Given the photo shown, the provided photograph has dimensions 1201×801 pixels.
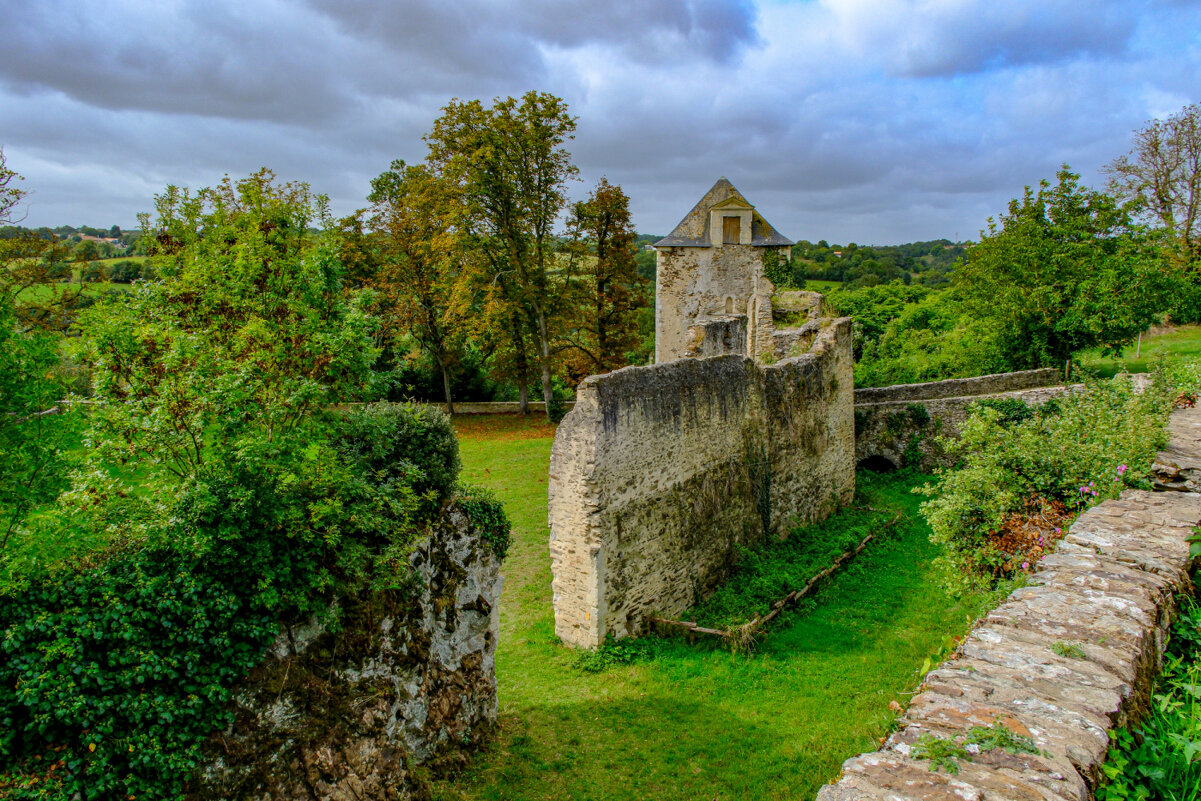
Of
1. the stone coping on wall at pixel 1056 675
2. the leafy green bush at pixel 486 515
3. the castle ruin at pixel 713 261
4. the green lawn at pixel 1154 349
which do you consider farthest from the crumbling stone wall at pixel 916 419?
the stone coping on wall at pixel 1056 675

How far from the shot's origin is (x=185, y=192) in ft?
27.2

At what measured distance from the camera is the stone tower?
26.1 meters

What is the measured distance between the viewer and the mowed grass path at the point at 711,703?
8.14 m

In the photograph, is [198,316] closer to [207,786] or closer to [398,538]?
[398,538]

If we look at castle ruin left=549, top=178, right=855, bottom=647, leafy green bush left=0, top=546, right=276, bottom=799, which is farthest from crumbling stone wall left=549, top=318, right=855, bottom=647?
leafy green bush left=0, top=546, right=276, bottom=799

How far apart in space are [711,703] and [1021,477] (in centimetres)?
516

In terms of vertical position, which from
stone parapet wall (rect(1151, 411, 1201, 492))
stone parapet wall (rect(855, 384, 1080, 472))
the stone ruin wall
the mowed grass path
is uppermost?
the stone ruin wall

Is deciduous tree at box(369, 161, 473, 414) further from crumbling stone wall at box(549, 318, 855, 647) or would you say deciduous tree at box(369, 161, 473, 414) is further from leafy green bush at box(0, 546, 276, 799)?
leafy green bush at box(0, 546, 276, 799)

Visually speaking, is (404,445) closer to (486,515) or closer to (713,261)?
(486,515)

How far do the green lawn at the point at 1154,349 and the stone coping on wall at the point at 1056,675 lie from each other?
26.5 m

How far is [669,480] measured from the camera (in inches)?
476

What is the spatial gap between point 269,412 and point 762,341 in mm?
15180

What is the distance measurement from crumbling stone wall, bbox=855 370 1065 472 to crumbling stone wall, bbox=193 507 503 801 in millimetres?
16226

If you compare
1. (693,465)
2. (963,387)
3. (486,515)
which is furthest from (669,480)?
(963,387)
